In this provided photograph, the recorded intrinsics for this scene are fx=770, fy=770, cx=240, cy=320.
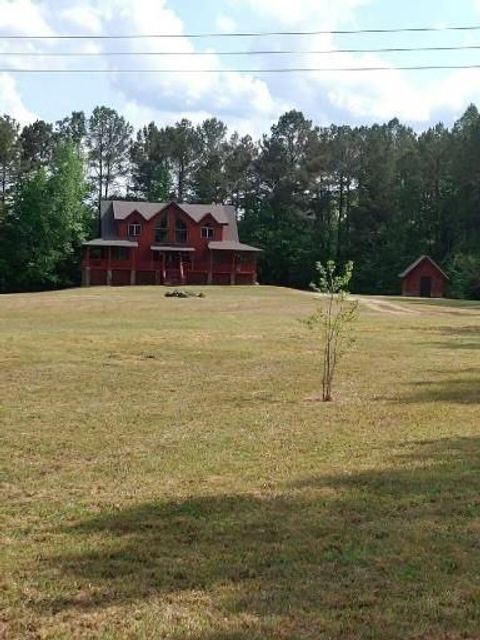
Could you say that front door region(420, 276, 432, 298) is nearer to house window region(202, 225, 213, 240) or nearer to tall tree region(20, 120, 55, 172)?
house window region(202, 225, 213, 240)

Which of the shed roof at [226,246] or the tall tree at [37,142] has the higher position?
the tall tree at [37,142]

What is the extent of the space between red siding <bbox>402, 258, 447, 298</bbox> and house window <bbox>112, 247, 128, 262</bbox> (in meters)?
22.5

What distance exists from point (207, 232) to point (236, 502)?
5814 centimetres

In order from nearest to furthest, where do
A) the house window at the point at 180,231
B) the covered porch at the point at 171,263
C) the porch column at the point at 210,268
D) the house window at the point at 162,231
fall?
1. the covered porch at the point at 171,263
2. the porch column at the point at 210,268
3. the house window at the point at 162,231
4. the house window at the point at 180,231

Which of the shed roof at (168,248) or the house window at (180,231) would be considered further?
the house window at (180,231)

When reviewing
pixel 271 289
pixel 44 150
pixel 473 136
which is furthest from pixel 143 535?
pixel 44 150

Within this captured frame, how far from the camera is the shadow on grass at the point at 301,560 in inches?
175

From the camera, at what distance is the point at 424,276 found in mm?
61250

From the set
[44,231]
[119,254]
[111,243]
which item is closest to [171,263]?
[119,254]

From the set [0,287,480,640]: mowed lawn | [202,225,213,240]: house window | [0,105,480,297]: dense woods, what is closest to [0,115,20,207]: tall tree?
[0,105,480,297]: dense woods

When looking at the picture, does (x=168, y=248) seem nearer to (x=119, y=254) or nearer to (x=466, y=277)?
(x=119, y=254)

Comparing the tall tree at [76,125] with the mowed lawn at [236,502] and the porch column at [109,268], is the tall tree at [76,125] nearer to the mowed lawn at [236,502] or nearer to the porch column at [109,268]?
the porch column at [109,268]

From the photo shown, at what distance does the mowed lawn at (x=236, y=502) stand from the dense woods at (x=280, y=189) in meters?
46.0

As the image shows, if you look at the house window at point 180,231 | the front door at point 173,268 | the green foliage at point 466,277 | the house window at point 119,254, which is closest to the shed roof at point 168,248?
the front door at point 173,268
